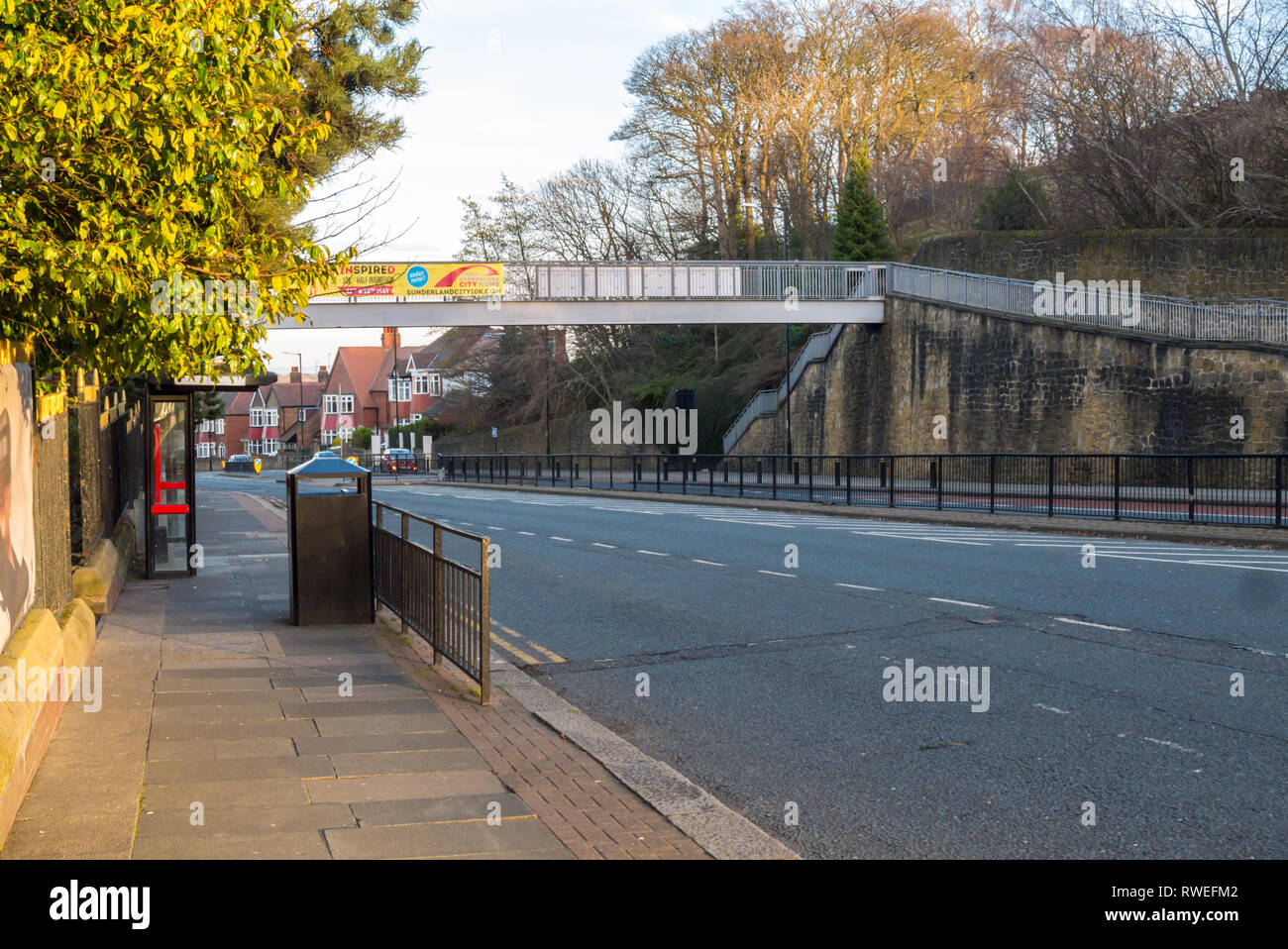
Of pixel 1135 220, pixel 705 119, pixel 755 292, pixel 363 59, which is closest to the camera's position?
pixel 363 59

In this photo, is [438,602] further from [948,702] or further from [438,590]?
[948,702]

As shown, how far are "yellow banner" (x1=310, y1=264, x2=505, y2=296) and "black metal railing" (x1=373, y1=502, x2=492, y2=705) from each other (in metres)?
29.8

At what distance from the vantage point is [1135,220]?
37.5m

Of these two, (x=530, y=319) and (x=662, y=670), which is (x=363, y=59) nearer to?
(x=662, y=670)

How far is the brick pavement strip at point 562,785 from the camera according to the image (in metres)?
4.82

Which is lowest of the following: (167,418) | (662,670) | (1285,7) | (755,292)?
(662,670)

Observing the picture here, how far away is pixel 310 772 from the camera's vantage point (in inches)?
230

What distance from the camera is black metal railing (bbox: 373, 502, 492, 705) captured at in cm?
734

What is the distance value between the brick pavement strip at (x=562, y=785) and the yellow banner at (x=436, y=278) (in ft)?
107

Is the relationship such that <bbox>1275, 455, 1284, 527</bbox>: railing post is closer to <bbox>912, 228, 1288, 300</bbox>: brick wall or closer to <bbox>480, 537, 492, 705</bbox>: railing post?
<bbox>480, 537, 492, 705</bbox>: railing post

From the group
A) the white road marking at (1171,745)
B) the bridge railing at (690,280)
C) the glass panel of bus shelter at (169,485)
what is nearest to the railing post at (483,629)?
the white road marking at (1171,745)

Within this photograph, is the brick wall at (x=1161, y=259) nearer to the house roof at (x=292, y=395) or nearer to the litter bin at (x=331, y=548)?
the litter bin at (x=331, y=548)

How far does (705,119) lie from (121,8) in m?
51.0

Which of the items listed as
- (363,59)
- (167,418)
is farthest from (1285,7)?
(167,418)
